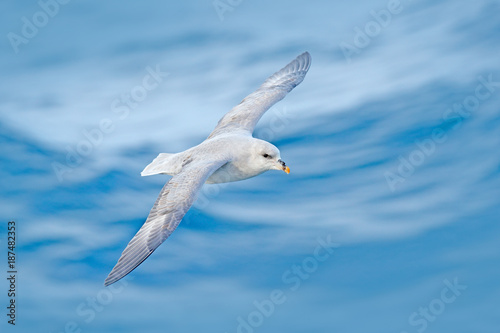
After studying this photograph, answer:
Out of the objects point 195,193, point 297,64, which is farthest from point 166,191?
point 297,64

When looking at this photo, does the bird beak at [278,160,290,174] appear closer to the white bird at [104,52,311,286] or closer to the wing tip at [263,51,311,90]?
the white bird at [104,52,311,286]

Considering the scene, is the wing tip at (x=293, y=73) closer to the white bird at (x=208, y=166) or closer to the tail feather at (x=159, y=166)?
the white bird at (x=208, y=166)

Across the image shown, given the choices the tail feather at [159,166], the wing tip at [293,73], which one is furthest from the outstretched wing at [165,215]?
the wing tip at [293,73]

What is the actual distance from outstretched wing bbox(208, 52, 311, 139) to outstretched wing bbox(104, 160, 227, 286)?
1.99 metres

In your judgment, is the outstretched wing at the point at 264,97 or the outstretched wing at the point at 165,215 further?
the outstretched wing at the point at 264,97

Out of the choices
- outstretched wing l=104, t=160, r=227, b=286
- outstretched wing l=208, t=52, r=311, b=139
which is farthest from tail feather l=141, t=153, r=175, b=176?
outstretched wing l=208, t=52, r=311, b=139

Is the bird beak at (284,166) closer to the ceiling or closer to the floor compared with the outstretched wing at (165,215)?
closer to the ceiling

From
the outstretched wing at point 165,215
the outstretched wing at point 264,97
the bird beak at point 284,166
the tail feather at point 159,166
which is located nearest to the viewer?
the outstretched wing at point 165,215

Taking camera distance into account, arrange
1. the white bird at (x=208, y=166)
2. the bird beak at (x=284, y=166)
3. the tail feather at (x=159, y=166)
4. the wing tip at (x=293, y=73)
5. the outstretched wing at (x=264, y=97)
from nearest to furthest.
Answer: the white bird at (x=208, y=166), the bird beak at (x=284, y=166), the tail feather at (x=159, y=166), the outstretched wing at (x=264, y=97), the wing tip at (x=293, y=73)

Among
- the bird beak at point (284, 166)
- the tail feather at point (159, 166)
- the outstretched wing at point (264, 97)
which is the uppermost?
the outstretched wing at point (264, 97)

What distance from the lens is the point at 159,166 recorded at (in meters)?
11.9

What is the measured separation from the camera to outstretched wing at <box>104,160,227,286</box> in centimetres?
973

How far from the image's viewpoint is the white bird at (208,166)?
1000 centimetres

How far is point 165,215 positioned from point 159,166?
177cm
